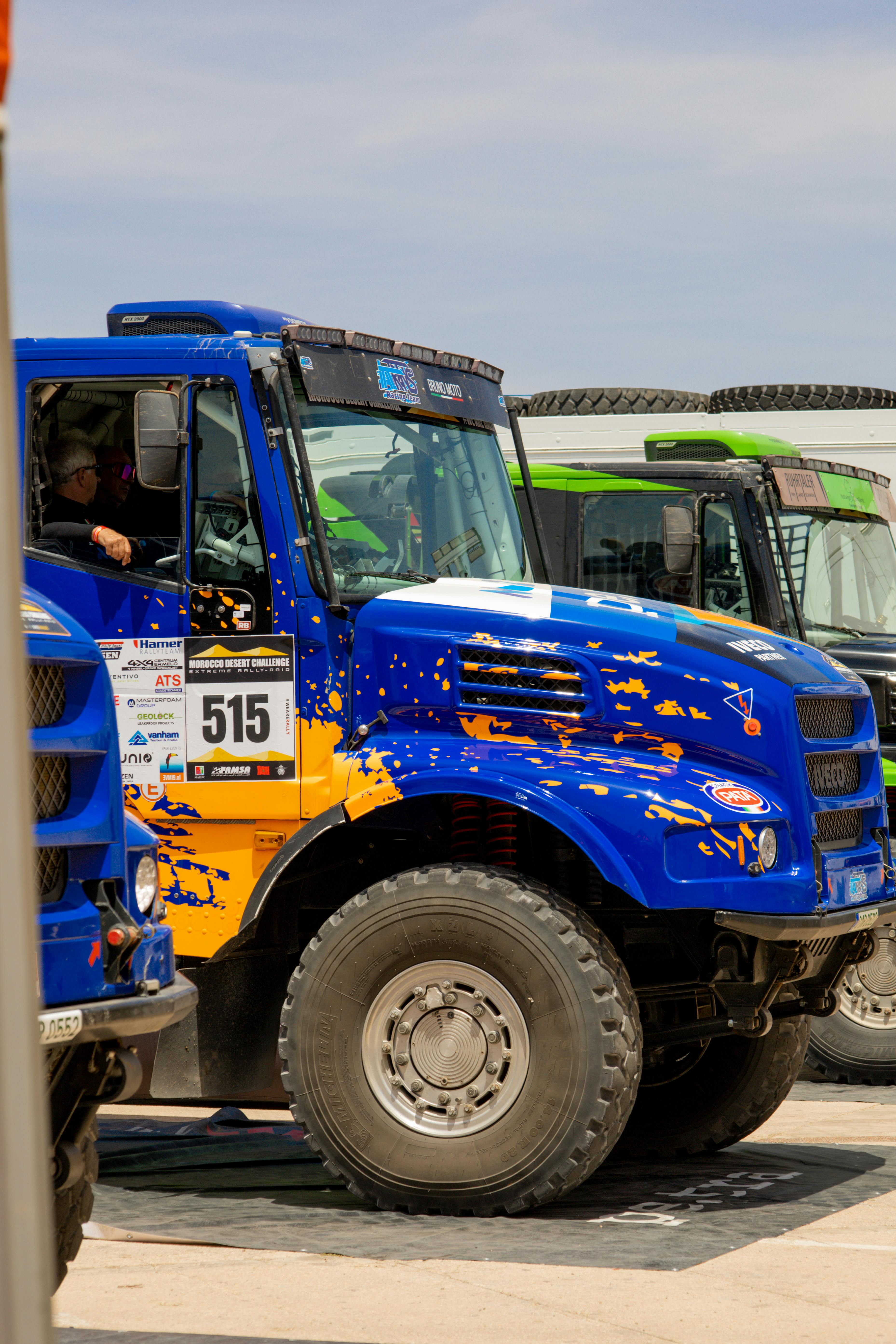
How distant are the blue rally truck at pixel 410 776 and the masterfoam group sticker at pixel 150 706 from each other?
0.5 inches

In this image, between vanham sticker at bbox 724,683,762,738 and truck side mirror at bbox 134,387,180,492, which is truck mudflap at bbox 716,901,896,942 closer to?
vanham sticker at bbox 724,683,762,738

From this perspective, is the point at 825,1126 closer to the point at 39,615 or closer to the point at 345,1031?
the point at 345,1031

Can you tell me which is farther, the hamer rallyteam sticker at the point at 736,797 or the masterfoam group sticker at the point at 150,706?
the masterfoam group sticker at the point at 150,706

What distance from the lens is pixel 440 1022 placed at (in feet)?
20.1

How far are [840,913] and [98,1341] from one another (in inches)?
121

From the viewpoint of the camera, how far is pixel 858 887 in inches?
250

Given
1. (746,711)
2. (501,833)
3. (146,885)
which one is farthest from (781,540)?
(146,885)

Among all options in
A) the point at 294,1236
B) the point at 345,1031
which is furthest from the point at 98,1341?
the point at 345,1031

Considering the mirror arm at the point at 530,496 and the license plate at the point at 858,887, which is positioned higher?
the mirror arm at the point at 530,496

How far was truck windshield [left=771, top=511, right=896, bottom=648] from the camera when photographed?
977 cm

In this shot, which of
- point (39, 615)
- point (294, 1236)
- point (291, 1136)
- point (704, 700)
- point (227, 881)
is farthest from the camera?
point (291, 1136)

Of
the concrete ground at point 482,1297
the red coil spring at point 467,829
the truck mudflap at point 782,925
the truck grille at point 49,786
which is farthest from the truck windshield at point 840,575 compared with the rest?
the truck grille at point 49,786

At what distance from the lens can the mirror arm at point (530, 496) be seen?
7480mm

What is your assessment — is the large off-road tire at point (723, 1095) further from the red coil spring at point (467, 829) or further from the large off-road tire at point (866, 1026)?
the large off-road tire at point (866, 1026)
